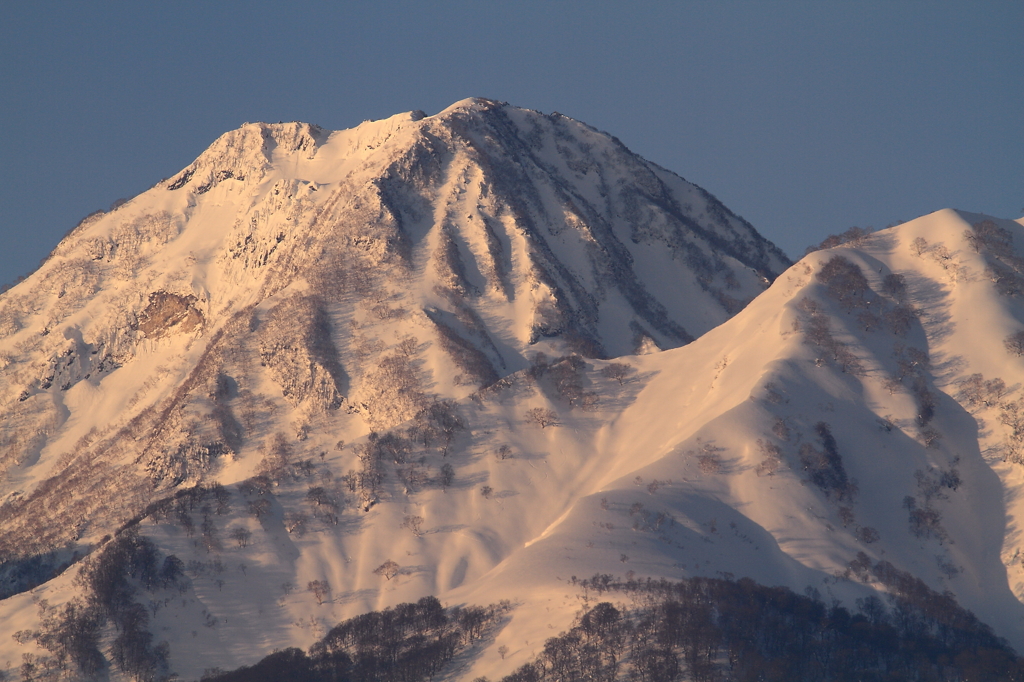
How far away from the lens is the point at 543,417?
17812 cm

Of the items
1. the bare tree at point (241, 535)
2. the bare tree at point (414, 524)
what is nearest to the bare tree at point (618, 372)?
the bare tree at point (414, 524)

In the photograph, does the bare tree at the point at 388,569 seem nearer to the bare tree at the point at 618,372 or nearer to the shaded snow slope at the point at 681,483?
the shaded snow slope at the point at 681,483

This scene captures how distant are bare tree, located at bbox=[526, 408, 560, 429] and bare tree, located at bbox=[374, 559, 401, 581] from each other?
106 ft

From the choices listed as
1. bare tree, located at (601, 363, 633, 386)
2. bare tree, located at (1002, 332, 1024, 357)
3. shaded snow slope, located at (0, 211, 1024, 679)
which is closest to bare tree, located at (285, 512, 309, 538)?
shaded snow slope, located at (0, 211, 1024, 679)

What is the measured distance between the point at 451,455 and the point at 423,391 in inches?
685

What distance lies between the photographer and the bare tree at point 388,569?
15688cm

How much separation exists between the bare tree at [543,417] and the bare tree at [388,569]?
106ft

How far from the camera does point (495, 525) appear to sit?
16375cm

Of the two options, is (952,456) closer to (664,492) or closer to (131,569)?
(664,492)

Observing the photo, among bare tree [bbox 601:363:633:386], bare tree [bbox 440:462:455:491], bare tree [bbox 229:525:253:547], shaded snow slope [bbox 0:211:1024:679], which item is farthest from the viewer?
bare tree [bbox 601:363:633:386]

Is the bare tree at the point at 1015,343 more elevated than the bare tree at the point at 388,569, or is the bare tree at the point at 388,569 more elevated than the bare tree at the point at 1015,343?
the bare tree at the point at 1015,343

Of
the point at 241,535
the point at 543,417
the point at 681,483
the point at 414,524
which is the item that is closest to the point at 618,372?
the point at 543,417

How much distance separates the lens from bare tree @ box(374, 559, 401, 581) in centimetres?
15688

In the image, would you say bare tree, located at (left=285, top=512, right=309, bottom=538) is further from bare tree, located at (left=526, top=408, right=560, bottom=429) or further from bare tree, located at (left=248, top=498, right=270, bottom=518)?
bare tree, located at (left=526, top=408, right=560, bottom=429)
